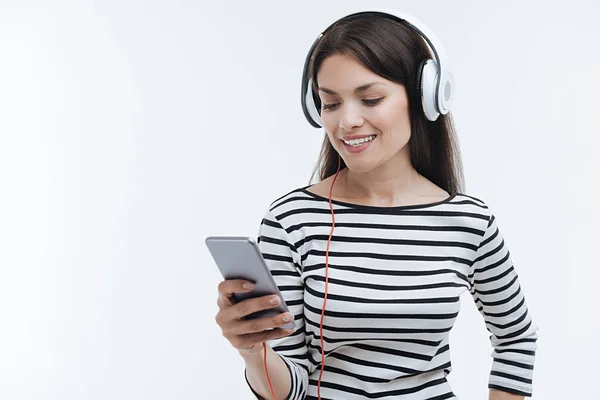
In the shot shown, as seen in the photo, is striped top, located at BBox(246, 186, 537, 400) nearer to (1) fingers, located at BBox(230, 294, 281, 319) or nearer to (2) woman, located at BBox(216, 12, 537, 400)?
(2) woman, located at BBox(216, 12, 537, 400)

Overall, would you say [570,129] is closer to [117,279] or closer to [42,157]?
[117,279]

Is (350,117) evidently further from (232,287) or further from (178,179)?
(178,179)

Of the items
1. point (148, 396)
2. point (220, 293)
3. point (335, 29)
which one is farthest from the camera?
point (148, 396)

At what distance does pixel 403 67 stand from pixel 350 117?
0.14 m

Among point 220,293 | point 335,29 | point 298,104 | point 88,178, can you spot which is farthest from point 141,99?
point 220,293

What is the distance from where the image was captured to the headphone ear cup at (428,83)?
4.61ft

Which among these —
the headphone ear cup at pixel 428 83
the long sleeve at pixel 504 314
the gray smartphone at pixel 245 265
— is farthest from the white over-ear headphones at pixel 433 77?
the gray smartphone at pixel 245 265

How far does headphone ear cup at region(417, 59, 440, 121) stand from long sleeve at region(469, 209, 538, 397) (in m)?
0.25

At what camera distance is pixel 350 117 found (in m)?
1.37

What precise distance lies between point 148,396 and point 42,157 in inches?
32.2

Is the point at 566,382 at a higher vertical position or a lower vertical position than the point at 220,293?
lower

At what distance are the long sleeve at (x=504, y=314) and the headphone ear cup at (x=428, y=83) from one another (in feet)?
0.82

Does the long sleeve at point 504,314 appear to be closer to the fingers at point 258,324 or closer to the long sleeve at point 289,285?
the long sleeve at point 289,285

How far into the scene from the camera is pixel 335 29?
4.73 ft
